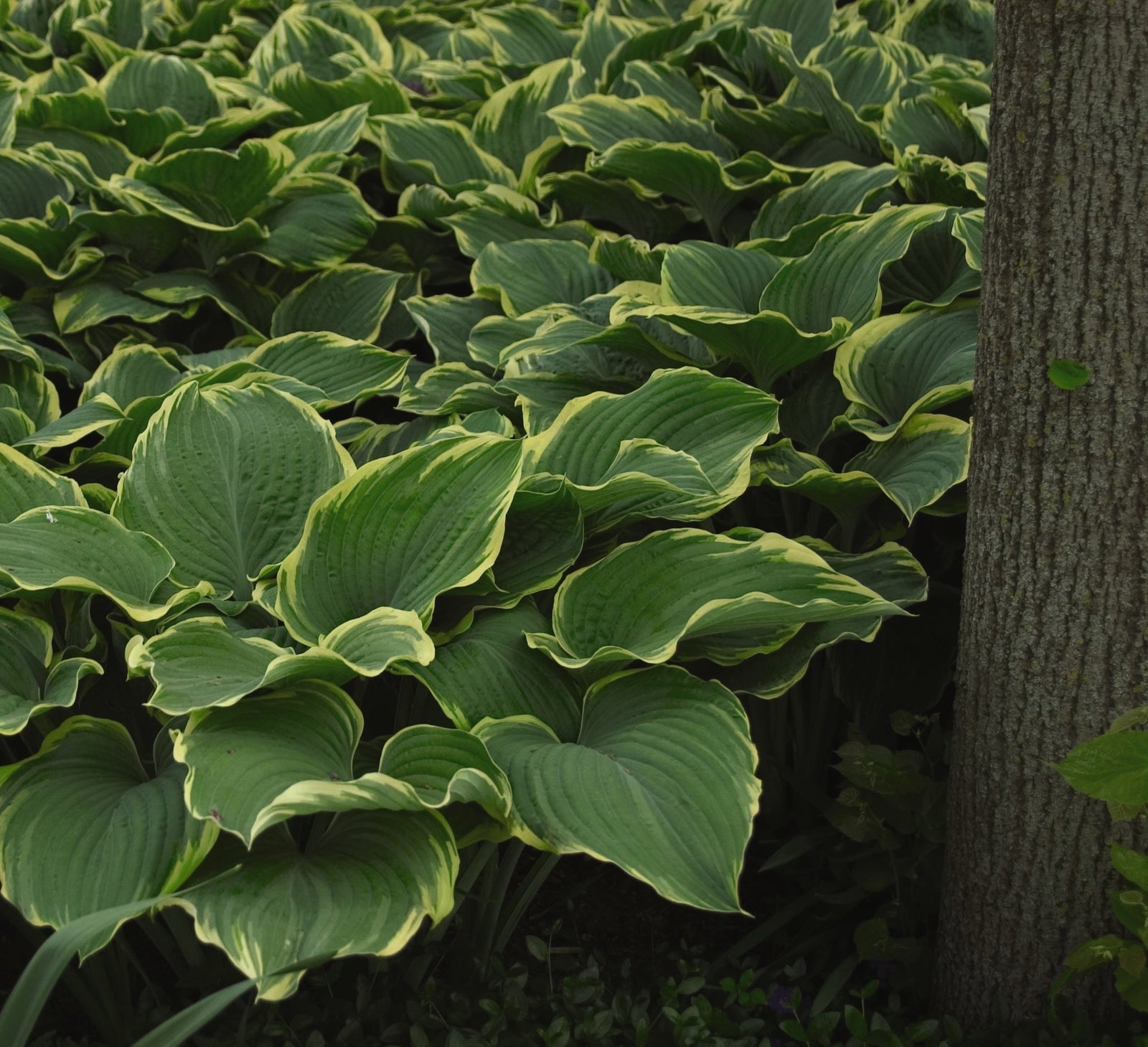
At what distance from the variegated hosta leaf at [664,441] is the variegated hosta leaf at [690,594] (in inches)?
2.6

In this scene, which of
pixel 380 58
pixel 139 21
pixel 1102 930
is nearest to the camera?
pixel 1102 930

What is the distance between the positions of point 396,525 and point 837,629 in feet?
1.84

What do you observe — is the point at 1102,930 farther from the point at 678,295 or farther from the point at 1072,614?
the point at 678,295

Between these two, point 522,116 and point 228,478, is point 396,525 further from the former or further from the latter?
point 522,116

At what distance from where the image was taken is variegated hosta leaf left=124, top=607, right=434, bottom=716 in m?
1.36

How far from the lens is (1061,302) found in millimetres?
1402

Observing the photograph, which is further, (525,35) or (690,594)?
(525,35)

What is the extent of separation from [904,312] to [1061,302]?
659mm

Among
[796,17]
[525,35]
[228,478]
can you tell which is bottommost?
[228,478]

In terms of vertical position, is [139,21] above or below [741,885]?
above

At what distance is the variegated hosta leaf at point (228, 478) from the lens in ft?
5.53

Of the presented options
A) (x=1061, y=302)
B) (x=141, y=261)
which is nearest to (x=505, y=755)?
(x=1061, y=302)

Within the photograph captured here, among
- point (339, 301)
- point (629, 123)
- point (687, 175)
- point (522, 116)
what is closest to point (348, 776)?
point (339, 301)

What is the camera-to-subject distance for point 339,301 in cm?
266
